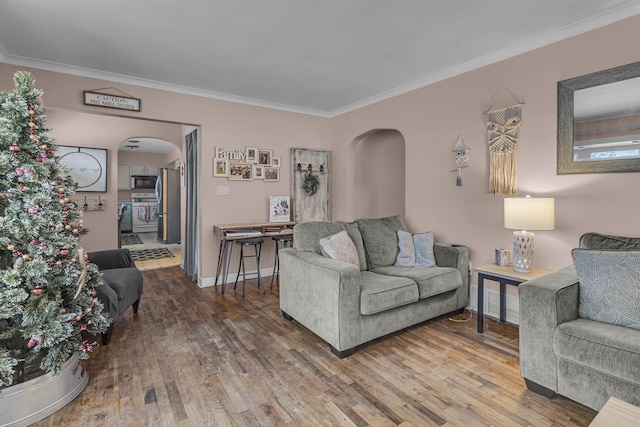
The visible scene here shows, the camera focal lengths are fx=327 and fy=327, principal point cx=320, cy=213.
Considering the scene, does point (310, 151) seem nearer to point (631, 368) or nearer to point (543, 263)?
point (543, 263)

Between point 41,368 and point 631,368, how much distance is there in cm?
301

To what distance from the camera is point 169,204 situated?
8000 millimetres

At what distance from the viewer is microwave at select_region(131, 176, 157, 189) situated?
960 centimetres

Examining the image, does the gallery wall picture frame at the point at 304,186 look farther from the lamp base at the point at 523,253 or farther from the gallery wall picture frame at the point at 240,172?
the lamp base at the point at 523,253

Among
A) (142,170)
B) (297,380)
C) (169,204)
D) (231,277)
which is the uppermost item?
(142,170)

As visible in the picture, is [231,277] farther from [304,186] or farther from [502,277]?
[502,277]

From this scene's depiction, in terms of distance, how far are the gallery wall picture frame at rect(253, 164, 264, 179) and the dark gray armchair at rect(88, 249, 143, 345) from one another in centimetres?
194

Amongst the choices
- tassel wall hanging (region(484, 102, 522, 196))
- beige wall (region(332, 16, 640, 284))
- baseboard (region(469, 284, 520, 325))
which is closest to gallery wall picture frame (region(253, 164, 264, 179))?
beige wall (region(332, 16, 640, 284))

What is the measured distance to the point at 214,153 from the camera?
434cm

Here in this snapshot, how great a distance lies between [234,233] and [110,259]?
135 cm

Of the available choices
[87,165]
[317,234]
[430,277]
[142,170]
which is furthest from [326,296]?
[142,170]

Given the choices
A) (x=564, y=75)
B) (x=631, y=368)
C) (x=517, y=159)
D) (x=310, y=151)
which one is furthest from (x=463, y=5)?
(x=310, y=151)

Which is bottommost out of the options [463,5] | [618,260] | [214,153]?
[618,260]

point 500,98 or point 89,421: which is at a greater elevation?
point 500,98
